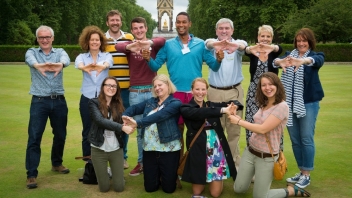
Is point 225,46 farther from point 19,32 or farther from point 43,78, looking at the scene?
point 19,32

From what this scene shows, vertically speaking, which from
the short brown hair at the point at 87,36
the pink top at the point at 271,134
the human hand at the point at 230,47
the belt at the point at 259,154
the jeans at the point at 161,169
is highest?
the short brown hair at the point at 87,36

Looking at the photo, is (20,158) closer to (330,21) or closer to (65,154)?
(65,154)

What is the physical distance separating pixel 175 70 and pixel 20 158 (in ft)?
10.6

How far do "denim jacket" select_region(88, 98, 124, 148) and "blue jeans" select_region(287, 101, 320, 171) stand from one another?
243 cm

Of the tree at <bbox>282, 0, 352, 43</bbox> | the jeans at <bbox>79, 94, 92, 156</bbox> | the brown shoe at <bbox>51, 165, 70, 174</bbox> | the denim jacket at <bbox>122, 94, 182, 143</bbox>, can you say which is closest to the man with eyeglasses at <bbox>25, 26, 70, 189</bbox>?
the jeans at <bbox>79, 94, 92, 156</bbox>

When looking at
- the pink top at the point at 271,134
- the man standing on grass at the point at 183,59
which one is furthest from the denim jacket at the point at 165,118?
the pink top at the point at 271,134

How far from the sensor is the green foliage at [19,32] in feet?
127

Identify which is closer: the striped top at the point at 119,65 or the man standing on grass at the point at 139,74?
the man standing on grass at the point at 139,74

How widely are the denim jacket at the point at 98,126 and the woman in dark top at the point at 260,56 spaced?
76.8 inches

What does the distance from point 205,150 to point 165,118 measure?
667 millimetres

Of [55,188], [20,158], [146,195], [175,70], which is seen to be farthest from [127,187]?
[20,158]

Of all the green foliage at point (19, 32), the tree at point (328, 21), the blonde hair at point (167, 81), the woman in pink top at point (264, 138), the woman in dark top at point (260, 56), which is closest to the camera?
the woman in pink top at point (264, 138)

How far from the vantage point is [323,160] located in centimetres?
652

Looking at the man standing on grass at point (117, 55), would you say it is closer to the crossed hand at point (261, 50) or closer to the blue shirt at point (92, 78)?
the blue shirt at point (92, 78)
